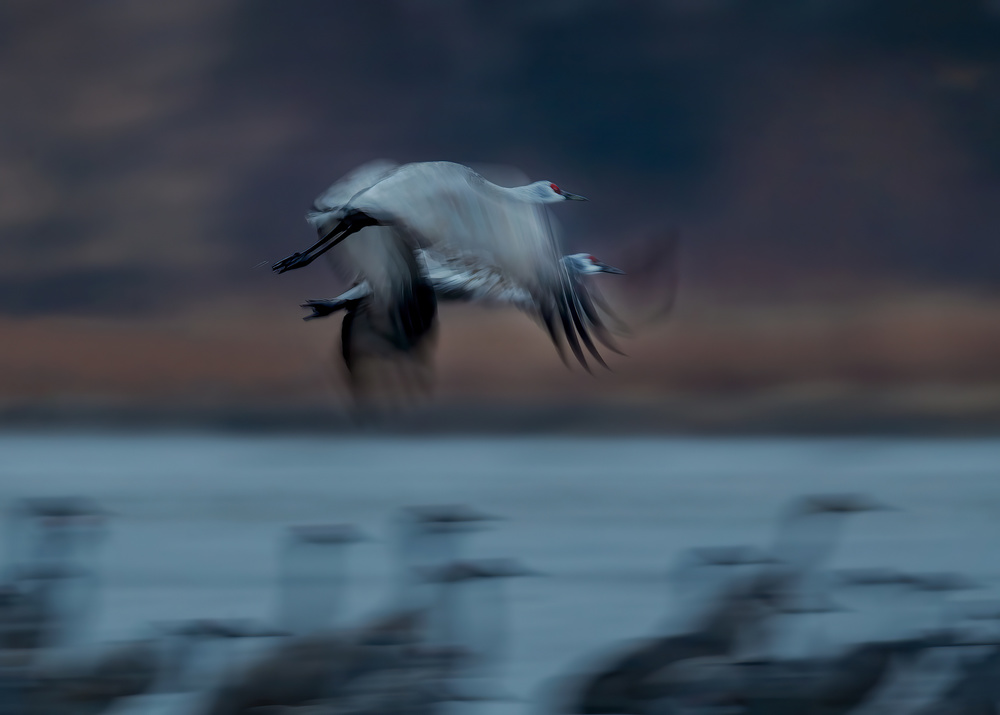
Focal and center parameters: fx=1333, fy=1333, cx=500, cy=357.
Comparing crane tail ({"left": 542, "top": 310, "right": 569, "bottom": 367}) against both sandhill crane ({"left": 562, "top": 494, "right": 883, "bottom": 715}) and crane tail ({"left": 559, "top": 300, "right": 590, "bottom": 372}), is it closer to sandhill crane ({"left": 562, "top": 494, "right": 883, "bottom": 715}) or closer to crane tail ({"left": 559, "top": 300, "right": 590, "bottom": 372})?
crane tail ({"left": 559, "top": 300, "right": 590, "bottom": 372})

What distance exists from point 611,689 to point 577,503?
54.3 feet

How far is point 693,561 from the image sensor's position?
5395 millimetres

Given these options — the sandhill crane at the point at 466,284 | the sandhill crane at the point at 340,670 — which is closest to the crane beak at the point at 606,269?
the sandhill crane at the point at 466,284

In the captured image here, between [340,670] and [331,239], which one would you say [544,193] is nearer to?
[331,239]

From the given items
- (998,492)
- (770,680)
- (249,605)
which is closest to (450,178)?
(770,680)

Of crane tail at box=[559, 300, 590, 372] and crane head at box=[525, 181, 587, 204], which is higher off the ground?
crane head at box=[525, 181, 587, 204]

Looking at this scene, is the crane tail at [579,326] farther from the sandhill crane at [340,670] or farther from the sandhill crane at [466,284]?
the sandhill crane at [340,670]

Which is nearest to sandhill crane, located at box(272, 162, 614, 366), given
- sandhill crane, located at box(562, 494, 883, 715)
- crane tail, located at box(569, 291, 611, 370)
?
crane tail, located at box(569, 291, 611, 370)

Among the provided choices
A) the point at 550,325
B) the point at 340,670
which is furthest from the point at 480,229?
the point at 340,670

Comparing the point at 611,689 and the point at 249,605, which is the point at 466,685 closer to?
the point at 611,689

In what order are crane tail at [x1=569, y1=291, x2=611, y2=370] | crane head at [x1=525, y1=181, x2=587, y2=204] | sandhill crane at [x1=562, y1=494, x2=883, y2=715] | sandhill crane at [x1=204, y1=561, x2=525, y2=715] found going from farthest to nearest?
sandhill crane at [x1=562, y1=494, x2=883, y2=715] → sandhill crane at [x1=204, y1=561, x2=525, y2=715] → crane head at [x1=525, y1=181, x2=587, y2=204] → crane tail at [x1=569, y1=291, x2=611, y2=370]

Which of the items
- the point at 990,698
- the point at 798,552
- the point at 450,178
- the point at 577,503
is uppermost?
the point at 577,503

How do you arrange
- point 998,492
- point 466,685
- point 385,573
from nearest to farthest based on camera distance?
point 466,685 < point 385,573 < point 998,492

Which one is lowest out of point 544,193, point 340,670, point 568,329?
point 340,670
